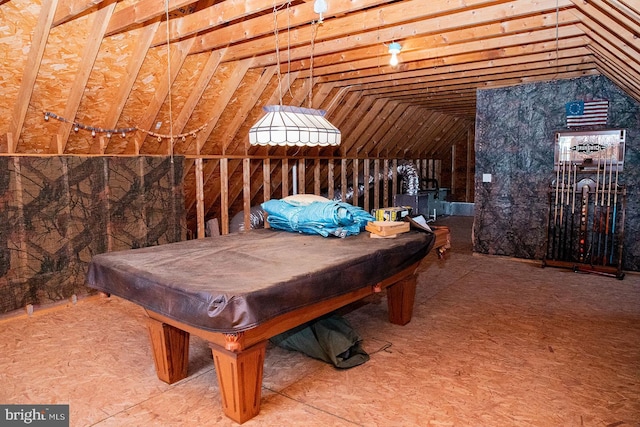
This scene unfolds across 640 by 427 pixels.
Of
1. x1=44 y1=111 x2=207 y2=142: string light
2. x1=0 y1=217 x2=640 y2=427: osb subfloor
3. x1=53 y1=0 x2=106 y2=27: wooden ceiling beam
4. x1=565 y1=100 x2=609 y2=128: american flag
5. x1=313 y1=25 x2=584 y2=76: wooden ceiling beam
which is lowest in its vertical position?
x1=0 y1=217 x2=640 y2=427: osb subfloor

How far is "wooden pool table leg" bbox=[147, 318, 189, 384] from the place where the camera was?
2.79 metres

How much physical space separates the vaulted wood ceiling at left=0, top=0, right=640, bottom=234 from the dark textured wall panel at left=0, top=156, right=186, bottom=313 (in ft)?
0.95

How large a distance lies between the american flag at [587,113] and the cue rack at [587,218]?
449mm

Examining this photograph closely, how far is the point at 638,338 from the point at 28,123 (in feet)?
18.0

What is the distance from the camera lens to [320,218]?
11.5 feet

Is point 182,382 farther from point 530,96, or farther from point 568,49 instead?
point 530,96

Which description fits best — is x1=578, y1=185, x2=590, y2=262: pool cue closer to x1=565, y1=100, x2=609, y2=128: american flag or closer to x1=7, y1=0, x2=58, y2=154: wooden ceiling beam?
x1=565, y1=100, x2=609, y2=128: american flag

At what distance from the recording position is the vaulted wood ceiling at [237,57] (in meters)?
3.41

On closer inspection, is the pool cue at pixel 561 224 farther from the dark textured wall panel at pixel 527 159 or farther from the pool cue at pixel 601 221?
the pool cue at pixel 601 221

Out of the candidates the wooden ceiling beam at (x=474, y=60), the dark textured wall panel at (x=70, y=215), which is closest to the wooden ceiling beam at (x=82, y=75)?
the dark textured wall panel at (x=70, y=215)

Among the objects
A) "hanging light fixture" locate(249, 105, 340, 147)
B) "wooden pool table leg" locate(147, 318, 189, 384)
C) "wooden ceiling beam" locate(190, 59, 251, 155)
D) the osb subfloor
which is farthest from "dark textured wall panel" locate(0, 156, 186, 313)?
"hanging light fixture" locate(249, 105, 340, 147)

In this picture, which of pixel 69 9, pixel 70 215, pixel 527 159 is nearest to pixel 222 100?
pixel 70 215

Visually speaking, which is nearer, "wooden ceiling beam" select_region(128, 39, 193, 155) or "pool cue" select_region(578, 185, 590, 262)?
"wooden ceiling beam" select_region(128, 39, 193, 155)

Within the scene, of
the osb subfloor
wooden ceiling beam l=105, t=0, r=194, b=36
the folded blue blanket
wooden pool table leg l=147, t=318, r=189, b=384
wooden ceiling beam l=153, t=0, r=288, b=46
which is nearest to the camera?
the osb subfloor
